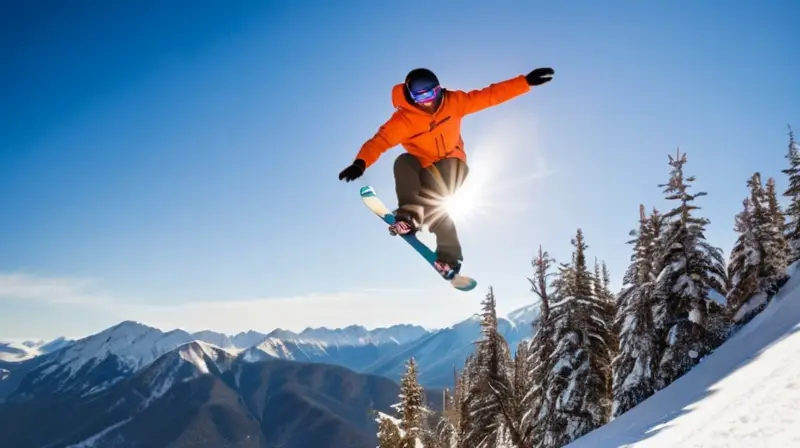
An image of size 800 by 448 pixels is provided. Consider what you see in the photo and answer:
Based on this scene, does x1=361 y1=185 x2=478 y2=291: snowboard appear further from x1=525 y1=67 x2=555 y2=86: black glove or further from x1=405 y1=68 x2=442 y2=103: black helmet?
x1=525 y1=67 x2=555 y2=86: black glove

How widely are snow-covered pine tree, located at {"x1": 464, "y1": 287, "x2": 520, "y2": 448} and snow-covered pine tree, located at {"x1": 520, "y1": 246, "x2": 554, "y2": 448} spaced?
4.94 feet

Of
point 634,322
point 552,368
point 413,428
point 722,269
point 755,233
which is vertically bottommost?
point 413,428

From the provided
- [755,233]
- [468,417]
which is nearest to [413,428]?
[468,417]

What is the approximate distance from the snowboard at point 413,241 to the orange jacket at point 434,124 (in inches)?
36.9

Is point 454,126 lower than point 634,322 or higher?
higher

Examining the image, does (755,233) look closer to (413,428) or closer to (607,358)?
(607,358)

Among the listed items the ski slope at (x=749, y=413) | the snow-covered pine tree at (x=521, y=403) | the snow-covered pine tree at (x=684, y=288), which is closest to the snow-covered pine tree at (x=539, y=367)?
the snow-covered pine tree at (x=521, y=403)

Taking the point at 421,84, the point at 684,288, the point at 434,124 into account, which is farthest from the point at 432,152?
the point at 684,288

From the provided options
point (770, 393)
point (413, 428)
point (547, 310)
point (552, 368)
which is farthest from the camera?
point (413, 428)

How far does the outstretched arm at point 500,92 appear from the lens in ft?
20.4

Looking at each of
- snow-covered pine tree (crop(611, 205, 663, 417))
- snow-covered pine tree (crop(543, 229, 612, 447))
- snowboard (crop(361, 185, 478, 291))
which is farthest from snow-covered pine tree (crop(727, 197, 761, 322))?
snowboard (crop(361, 185, 478, 291))

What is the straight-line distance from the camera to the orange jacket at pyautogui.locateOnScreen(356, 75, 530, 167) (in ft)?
19.6

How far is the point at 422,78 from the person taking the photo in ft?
18.2

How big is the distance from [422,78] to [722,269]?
16.8m
